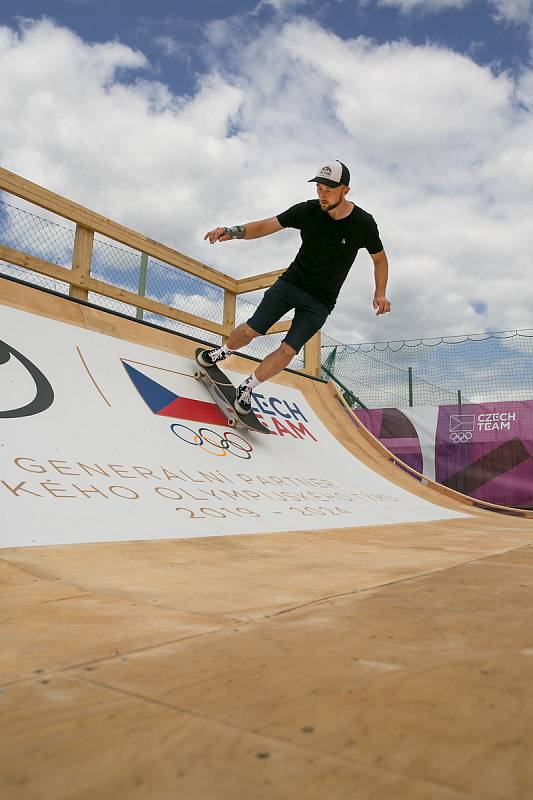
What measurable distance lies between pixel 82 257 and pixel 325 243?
9.20 ft

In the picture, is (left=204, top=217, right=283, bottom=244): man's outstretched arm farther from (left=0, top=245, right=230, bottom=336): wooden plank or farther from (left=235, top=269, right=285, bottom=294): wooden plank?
(left=235, top=269, right=285, bottom=294): wooden plank

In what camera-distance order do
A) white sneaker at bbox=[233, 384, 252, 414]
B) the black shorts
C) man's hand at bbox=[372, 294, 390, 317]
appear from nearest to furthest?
man's hand at bbox=[372, 294, 390, 317], the black shorts, white sneaker at bbox=[233, 384, 252, 414]

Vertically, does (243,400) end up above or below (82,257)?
below

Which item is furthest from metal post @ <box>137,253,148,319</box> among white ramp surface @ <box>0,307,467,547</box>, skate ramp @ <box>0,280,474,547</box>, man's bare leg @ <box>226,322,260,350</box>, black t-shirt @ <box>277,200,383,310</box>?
black t-shirt @ <box>277,200,383,310</box>

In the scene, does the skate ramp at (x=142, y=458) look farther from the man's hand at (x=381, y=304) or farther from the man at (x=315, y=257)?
the man's hand at (x=381, y=304)

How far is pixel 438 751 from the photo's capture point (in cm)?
59

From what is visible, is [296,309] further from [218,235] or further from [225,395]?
[225,395]

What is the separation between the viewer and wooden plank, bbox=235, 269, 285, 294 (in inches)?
300

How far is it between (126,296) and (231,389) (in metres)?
1.90

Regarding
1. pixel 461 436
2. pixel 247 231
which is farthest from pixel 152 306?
pixel 461 436

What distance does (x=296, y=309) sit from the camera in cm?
459

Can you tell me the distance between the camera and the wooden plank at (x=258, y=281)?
762cm

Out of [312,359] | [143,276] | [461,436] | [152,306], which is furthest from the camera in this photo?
[312,359]

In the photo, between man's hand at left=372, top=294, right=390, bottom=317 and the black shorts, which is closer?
man's hand at left=372, top=294, right=390, bottom=317
